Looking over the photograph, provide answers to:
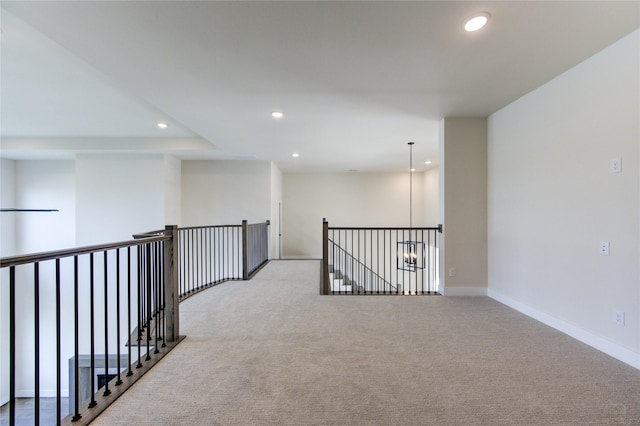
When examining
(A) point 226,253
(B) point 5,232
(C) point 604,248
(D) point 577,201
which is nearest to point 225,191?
(A) point 226,253

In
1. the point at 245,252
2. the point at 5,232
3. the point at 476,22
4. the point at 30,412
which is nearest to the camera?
the point at 476,22

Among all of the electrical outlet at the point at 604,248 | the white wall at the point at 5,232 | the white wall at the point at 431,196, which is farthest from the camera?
the white wall at the point at 431,196

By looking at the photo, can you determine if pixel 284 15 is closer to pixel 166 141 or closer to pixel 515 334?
pixel 515 334

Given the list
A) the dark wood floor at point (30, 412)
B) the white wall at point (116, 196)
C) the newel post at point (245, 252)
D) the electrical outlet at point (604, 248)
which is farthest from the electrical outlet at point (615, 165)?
the dark wood floor at point (30, 412)

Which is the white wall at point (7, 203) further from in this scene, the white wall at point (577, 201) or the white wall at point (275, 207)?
the white wall at point (577, 201)

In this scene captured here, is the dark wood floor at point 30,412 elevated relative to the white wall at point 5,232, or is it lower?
lower

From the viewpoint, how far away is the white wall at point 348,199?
9.35 meters

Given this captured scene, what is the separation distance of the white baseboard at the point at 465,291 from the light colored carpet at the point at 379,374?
615 millimetres

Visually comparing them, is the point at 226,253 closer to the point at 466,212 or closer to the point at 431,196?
the point at 466,212

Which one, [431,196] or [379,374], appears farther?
[431,196]

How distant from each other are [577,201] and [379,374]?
2.51 m

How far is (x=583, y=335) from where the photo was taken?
102 inches

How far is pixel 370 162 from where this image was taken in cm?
756

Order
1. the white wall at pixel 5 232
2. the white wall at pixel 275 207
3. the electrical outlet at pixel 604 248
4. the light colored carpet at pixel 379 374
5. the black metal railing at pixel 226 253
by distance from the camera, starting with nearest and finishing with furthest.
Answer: the light colored carpet at pixel 379 374 < the electrical outlet at pixel 604 248 < the black metal railing at pixel 226 253 < the white wall at pixel 5 232 < the white wall at pixel 275 207
